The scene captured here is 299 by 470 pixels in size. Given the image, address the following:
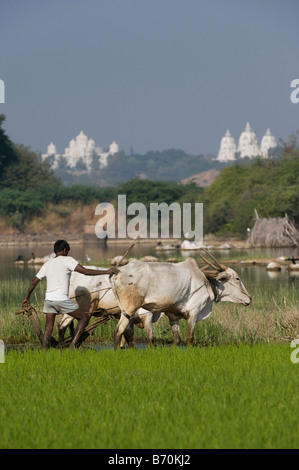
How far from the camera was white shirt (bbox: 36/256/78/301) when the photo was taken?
29.3 ft

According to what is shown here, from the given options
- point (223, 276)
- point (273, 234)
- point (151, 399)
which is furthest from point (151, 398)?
point (273, 234)

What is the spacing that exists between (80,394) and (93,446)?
1.60m

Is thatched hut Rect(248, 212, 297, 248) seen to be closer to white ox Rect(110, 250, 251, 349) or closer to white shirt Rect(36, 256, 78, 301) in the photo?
white ox Rect(110, 250, 251, 349)

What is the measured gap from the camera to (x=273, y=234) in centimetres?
4038

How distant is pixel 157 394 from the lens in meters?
6.93

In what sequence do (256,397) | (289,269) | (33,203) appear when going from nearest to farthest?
(256,397) < (289,269) < (33,203)

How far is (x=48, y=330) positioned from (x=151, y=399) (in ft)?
9.38

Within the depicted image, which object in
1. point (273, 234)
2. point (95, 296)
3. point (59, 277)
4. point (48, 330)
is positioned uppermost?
point (59, 277)

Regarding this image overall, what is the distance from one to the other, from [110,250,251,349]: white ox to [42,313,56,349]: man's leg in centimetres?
78

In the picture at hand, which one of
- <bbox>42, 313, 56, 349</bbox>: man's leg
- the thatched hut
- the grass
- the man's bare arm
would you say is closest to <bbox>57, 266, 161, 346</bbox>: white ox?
<bbox>42, 313, 56, 349</bbox>: man's leg

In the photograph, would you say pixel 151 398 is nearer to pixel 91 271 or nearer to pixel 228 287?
pixel 91 271

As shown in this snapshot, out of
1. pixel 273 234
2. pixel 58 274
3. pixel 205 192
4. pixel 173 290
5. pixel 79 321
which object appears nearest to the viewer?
pixel 58 274

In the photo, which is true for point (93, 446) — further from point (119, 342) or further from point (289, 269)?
point (289, 269)
